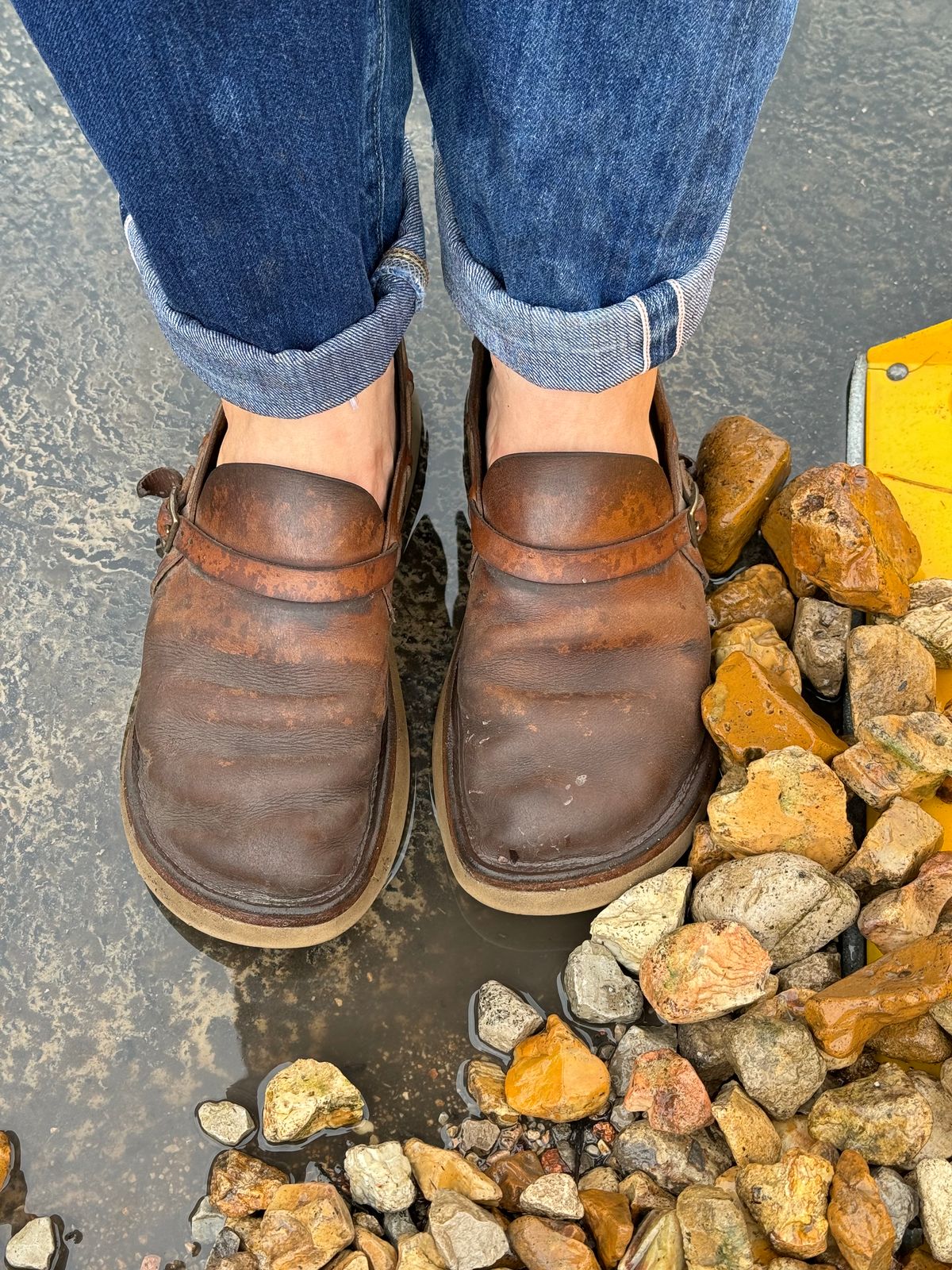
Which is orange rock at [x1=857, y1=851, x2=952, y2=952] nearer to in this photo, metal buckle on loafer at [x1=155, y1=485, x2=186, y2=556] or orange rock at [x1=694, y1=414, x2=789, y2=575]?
orange rock at [x1=694, y1=414, x2=789, y2=575]

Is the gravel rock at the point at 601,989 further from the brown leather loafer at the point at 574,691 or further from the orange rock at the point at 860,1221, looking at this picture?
the orange rock at the point at 860,1221

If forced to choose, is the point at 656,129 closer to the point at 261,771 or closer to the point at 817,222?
the point at 261,771

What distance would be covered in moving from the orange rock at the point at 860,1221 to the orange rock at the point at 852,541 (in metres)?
0.61

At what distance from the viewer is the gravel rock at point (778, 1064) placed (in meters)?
1.03

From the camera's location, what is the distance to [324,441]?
1086mm

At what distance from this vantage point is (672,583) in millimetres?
1188

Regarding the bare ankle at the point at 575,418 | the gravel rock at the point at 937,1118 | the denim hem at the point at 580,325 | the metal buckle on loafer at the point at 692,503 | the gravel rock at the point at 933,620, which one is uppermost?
the denim hem at the point at 580,325

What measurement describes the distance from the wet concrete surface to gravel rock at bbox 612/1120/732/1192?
17cm

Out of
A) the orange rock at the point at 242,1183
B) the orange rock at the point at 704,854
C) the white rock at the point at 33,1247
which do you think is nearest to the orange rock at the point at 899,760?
the orange rock at the point at 704,854

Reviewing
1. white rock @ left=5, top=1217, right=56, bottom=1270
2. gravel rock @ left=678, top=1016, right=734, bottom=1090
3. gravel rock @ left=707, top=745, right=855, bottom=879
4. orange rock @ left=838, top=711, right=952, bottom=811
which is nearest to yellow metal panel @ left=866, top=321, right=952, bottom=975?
orange rock @ left=838, top=711, right=952, bottom=811

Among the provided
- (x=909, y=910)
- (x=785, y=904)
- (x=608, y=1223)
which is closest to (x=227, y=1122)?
(x=608, y=1223)

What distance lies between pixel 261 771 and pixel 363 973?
270 mm

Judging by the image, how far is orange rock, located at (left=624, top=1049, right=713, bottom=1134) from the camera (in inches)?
40.9

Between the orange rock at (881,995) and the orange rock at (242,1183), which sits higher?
the orange rock at (881,995)
